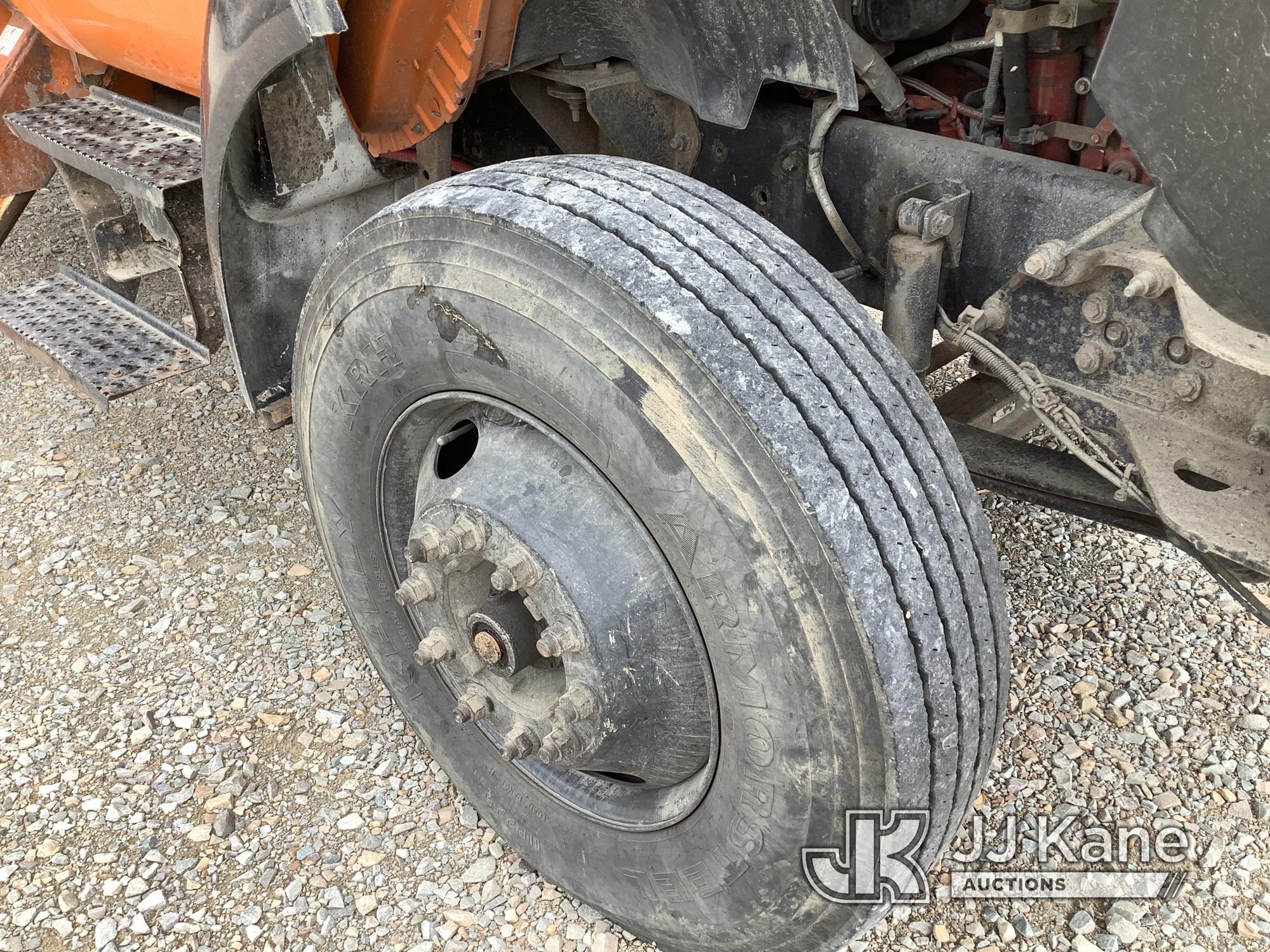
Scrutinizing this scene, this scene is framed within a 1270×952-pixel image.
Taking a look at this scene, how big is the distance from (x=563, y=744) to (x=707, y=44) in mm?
1152

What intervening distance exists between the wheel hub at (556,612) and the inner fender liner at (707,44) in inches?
26.5

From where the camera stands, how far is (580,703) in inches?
61.7

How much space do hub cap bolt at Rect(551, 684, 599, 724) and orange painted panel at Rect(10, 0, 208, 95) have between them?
57.6 inches

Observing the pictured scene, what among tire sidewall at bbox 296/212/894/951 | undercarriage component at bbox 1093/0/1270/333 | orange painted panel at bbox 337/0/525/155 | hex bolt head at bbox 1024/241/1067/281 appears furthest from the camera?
orange painted panel at bbox 337/0/525/155

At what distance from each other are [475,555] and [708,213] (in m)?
0.62

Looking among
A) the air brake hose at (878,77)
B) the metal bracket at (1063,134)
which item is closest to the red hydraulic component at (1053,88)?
the metal bracket at (1063,134)

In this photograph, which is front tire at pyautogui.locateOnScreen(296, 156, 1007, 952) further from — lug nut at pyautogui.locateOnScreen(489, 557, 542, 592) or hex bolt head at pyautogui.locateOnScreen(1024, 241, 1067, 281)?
hex bolt head at pyautogui.locateOnScreen(1024, 241, 1067, 281)

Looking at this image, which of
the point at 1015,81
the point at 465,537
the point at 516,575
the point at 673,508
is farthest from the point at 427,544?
the point at 1015,81

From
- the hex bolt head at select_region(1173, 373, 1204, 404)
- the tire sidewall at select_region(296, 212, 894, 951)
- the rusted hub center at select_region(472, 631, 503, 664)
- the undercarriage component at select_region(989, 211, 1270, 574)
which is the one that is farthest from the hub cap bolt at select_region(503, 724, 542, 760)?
the hex bolt head at select_region(1173, 373, 1204, 404)

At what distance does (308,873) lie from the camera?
6.69ft

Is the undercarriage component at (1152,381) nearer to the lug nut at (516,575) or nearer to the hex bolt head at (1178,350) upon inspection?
the hex bolt head at (1178,350)

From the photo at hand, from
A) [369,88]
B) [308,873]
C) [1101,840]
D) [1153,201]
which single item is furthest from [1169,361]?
[308,873]

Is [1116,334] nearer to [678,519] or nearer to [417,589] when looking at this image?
[678,519]

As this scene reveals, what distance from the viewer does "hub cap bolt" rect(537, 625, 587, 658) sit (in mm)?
1542
